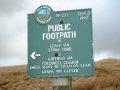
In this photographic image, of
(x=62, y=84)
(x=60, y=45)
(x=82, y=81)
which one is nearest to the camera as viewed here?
(x=62, y=84)

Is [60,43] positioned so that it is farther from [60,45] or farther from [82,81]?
[82,81]

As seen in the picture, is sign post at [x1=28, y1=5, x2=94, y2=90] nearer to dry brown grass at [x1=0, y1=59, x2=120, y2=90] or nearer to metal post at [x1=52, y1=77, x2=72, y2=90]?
metal post at [x1=52, y1=77, x2=72, y2=90]

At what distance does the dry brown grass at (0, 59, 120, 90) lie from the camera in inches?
833

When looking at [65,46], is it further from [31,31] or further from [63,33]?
[31,31]

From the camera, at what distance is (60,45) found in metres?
A: 14.8

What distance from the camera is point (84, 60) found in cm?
1459

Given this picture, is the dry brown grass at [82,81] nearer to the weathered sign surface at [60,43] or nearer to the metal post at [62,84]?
the metal post at [62,84]

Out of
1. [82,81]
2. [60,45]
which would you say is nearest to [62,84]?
[60,45]

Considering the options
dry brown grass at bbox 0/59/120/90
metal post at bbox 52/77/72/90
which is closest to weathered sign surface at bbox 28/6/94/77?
metal post at bbox 52/77/72/90

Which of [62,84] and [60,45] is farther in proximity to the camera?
[60,45]

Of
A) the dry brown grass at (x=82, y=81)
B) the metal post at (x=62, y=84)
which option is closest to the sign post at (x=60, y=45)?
the metal post at (x=62, y=84)

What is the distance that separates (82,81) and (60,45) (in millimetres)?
7949

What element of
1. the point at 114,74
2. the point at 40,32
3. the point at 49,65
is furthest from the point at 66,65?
the point at 114,74

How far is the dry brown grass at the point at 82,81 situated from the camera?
21156mm
